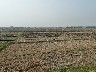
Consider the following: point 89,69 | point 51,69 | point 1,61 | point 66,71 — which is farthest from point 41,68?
point 1,61

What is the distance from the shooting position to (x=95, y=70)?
50.1 feet

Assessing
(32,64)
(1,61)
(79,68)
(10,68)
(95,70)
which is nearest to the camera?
(95,70)

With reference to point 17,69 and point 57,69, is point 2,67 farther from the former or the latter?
point 57,69

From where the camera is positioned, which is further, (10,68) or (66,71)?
(10,68)

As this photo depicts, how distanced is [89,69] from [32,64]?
5.05 meters

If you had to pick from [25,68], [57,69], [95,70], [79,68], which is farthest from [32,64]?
[95,70]

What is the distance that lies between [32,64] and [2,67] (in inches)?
95.1

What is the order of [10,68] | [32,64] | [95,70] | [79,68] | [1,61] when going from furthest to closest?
[1,61] → [32,64] → [10,68] → [79,68] → [95,70]

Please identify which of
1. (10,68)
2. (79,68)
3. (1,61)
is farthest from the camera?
(1,61)

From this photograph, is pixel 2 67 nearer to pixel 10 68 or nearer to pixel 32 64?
pixel 10 68

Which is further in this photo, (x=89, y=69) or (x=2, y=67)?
(x=2, y=67)

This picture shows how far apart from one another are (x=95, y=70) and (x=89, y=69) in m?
0.59

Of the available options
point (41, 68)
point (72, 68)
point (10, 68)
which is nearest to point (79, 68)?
point (72, 68)

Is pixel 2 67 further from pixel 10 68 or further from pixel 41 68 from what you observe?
pixel 41 68
